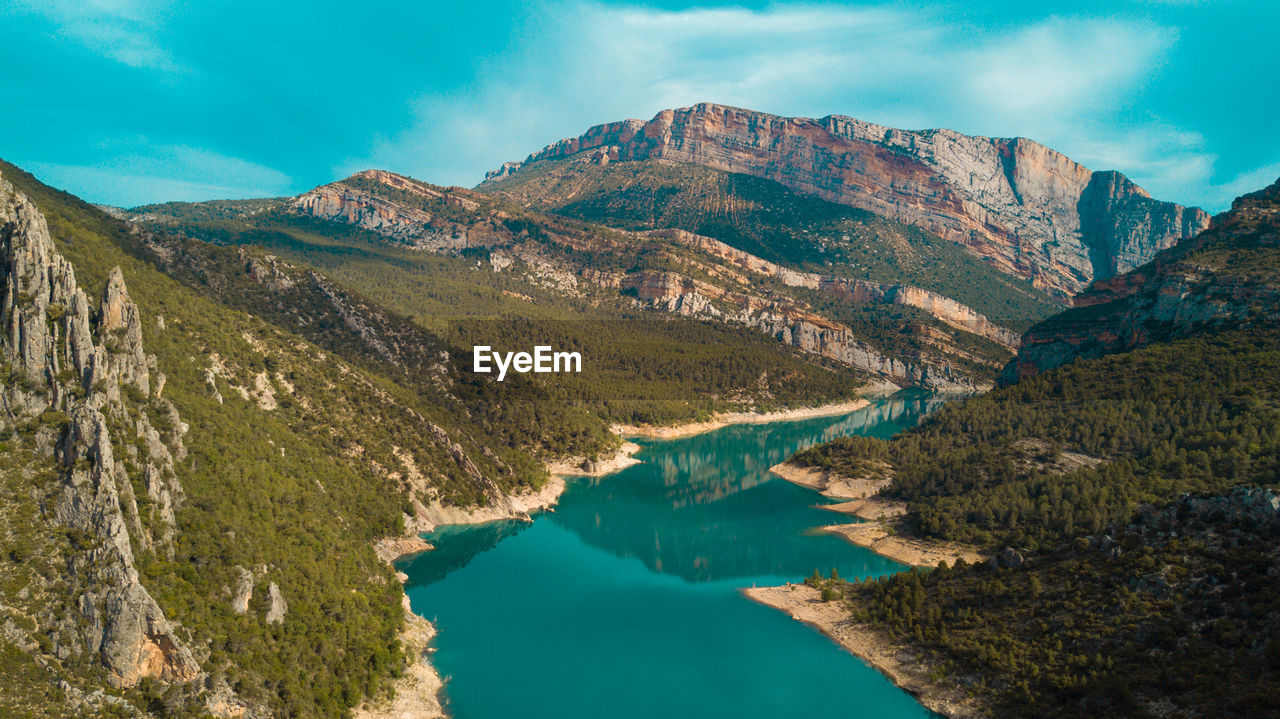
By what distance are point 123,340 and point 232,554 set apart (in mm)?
14333

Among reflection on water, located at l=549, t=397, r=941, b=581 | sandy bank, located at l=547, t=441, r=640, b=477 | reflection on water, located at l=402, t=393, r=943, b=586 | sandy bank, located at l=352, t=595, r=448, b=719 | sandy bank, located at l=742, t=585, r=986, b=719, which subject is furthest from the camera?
sandy bank, located at l=547, t=441, r=640, b=477

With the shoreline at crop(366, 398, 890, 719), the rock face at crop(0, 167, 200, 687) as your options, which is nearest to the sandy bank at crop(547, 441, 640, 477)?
the shoreline at crop(366, 398, 890, 719)

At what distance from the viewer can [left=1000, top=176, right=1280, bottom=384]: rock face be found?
9612cm

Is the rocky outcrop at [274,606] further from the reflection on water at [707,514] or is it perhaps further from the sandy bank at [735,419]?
the sandy bank at [735,419]

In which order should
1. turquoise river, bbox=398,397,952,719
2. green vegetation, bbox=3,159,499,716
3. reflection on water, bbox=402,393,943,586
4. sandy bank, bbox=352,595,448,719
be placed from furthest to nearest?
reflection on water, bbox=402,393,943,586 → turquoise river, bbox=398,397,952,719 → sandy bank, bbox=352,595,448,719 → green vegetation, bbox=3,159,499,716

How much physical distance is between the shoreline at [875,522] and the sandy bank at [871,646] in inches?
556

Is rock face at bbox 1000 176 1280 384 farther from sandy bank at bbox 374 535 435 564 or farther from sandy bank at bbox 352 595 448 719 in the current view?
sandy bank at bbox 352 595 448 719

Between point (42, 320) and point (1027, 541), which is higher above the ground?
point (42, 320)

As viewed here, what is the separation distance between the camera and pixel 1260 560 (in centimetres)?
3981

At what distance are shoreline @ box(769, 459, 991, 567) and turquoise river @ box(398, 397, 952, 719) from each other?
2123mm

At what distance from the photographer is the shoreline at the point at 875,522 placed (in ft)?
222

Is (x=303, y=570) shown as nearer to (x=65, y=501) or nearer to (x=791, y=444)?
(x=65, y=501)

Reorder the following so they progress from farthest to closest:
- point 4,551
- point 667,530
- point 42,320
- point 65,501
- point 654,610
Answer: point 667,530
point 654,610
point 42,320
point 65,501
point 4,551

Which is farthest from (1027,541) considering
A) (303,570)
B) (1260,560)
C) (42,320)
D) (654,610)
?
(42,320)
